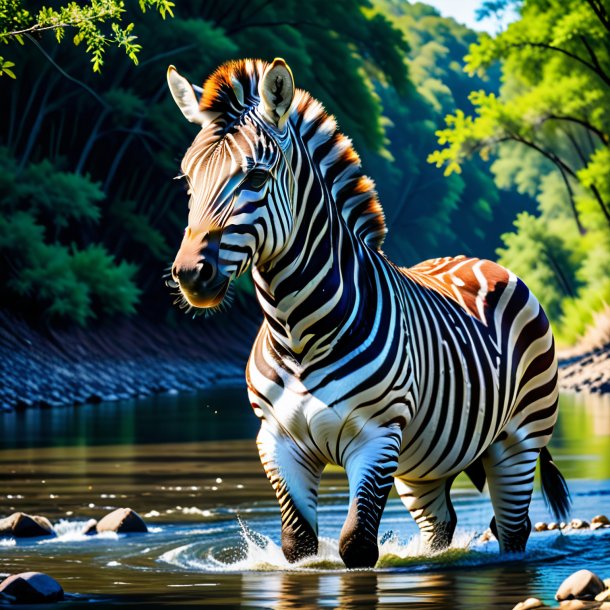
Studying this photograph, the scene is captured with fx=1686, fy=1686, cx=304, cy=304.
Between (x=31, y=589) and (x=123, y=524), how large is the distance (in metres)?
3.18

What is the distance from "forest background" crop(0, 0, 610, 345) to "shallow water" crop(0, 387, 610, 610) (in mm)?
11328

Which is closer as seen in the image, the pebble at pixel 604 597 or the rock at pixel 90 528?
the pebble at pixel 604 597

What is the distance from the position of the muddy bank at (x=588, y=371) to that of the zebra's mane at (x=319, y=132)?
22.2m

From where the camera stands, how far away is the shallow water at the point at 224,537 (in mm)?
7285

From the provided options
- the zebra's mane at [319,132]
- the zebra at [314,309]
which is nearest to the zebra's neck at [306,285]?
the zebra at [314,309]

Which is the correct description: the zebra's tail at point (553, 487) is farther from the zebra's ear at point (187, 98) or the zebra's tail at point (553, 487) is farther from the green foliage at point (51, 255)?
the green foliage at point (51, 255)

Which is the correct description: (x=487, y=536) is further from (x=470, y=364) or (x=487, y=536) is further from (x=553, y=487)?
(x=470, y=364)

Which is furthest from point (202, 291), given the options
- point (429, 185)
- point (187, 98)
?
point (429, 185)

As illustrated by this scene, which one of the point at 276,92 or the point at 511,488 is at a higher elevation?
the point at 276,92

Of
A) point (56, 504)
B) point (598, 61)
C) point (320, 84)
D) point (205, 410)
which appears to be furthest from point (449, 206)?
point (56, 504)

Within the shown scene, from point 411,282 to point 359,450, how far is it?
1.29 meters

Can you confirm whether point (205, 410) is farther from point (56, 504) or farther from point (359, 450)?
point (359, 450)

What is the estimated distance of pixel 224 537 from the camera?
994 centimetres

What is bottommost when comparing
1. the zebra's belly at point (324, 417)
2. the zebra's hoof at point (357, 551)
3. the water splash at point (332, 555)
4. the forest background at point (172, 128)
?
the water splash at point (332, 555)
